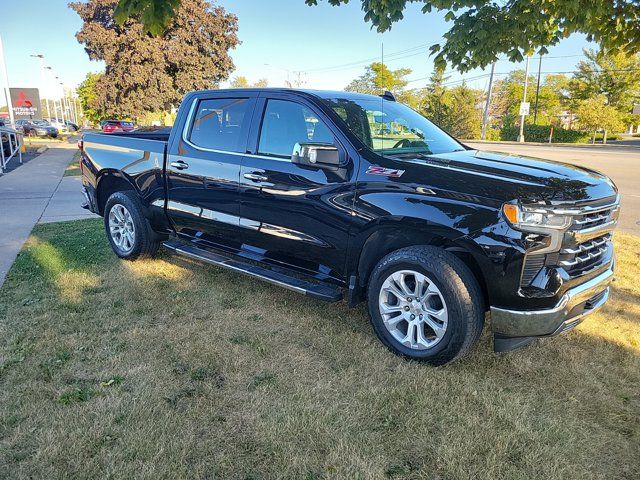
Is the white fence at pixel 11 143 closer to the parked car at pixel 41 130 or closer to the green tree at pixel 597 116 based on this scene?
the parked car at pixel 41 130

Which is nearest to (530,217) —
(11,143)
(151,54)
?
(11,143)

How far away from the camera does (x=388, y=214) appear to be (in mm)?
3506

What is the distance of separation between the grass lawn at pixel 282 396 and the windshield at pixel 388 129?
1.52 meters

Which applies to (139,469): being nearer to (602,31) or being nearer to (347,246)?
(347,246)

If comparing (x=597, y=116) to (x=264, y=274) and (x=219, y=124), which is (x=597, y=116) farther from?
(x=264, y=274)

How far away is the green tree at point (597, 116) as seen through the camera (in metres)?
43.9

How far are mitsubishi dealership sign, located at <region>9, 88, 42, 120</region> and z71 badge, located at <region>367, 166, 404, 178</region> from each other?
31201mm

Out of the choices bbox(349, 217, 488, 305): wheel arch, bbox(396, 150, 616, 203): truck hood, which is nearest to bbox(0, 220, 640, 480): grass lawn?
bbox(349, 217, 488, 305): wheel arch

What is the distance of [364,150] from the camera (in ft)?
12.3

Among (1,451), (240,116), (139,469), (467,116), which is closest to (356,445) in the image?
(139,469)

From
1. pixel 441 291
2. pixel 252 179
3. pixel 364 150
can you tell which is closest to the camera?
pixel 441 291

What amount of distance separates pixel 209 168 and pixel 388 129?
5.53 ft

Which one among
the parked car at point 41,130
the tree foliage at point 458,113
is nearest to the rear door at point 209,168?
the parked car at point 41,130

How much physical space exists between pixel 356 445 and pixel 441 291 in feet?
3.82
